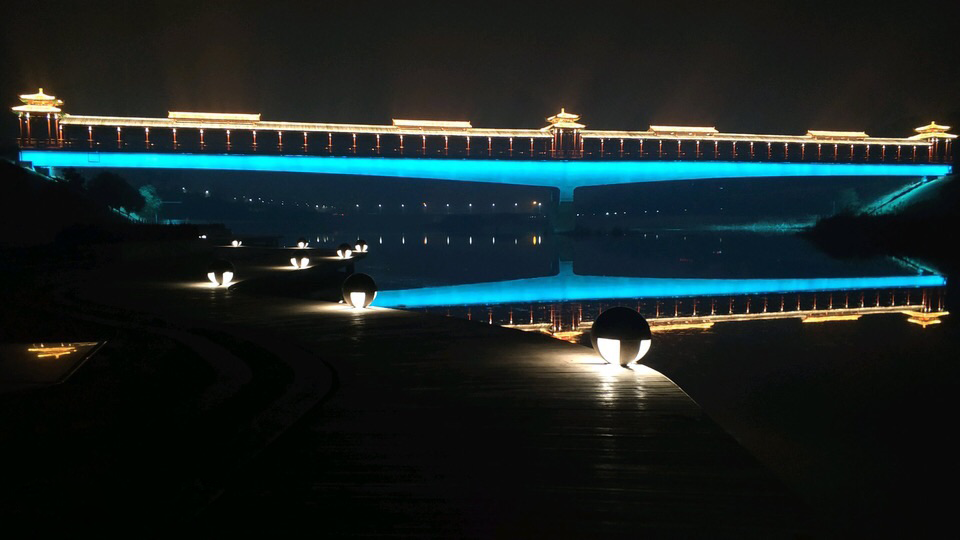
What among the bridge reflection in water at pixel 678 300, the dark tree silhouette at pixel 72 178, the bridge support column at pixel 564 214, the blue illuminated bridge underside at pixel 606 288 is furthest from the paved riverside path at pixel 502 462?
the bridge support column at pixel 564 214

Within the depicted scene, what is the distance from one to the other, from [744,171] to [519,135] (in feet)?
82.0

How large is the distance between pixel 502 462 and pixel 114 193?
209 feet

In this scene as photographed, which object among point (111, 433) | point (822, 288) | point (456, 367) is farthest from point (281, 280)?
point (822, 288)

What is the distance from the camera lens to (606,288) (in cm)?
2589

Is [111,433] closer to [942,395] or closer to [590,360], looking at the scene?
[590,360]

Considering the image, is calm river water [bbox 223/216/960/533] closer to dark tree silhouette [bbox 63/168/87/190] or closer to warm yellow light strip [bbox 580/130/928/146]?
dark tree silhouette [bbox 63/168/87/190]

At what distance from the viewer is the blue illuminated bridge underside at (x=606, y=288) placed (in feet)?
72.6

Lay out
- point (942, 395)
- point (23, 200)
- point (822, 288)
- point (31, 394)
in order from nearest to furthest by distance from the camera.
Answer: point (31, 394) → point (942, 395) → point (822, 288) → point (23, 200)

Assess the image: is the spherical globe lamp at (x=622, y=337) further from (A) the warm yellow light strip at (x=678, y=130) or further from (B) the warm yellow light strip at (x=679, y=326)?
(A) the warm yellow light strip at (x=678, y=130)

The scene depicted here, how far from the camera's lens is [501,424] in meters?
5.57

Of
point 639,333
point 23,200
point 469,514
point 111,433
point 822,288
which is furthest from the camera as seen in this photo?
point 23,200

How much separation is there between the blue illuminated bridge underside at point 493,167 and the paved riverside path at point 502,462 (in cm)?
5710

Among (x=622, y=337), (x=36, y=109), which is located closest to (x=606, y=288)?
(x=622, y=337)

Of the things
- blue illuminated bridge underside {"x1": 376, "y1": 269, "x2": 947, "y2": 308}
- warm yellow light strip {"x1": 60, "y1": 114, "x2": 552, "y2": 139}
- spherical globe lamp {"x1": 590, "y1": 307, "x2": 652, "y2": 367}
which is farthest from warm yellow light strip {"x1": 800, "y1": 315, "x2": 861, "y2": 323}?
warm yellow light strip {"x1": 60, "y1": 114, "x2": 552, "y2": 139}
